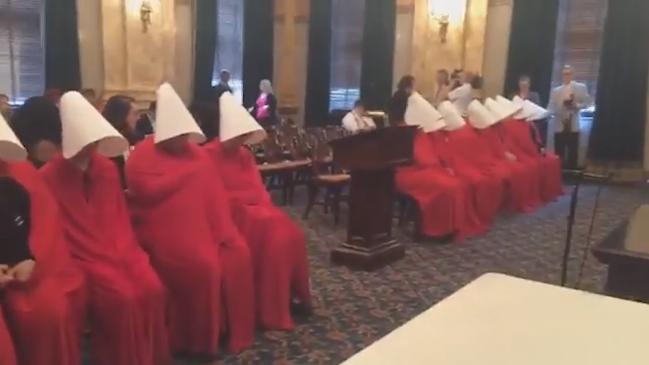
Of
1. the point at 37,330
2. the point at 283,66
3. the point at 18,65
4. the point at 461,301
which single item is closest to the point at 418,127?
the point at 37,330

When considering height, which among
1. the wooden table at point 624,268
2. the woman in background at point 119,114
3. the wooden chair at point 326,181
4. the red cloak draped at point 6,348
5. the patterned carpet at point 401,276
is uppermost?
the woman in background at point 119,114

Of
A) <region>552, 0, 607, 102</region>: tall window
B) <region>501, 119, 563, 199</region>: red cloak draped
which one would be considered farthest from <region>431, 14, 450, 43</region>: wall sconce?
<region>501, 119, 563, 199</region>: red cloak draped

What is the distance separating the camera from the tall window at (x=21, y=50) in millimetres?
9977

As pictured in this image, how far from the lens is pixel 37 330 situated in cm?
302

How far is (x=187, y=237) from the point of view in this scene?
3.95 m

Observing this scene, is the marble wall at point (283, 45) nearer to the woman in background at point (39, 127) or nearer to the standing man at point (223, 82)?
the standing man at point (223, 82)

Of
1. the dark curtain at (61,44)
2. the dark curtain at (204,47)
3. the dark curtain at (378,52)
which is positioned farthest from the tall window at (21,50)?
the dark curtain at (378,52)

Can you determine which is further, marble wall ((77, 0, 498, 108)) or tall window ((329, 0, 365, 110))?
tall window ((329, 0, 365, 110))

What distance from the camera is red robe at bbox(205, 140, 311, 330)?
171 inches

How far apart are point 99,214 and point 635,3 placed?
1012 centimetres

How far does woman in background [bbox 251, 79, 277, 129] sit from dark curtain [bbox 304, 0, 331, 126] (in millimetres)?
1385

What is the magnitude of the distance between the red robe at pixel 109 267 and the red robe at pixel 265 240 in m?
0.83

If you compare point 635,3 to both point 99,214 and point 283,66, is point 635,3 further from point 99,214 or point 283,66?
point 99,214

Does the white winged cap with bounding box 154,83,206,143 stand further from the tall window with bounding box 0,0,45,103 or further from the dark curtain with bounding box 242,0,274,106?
the dark curtain with bounding box 242,0,274,106
